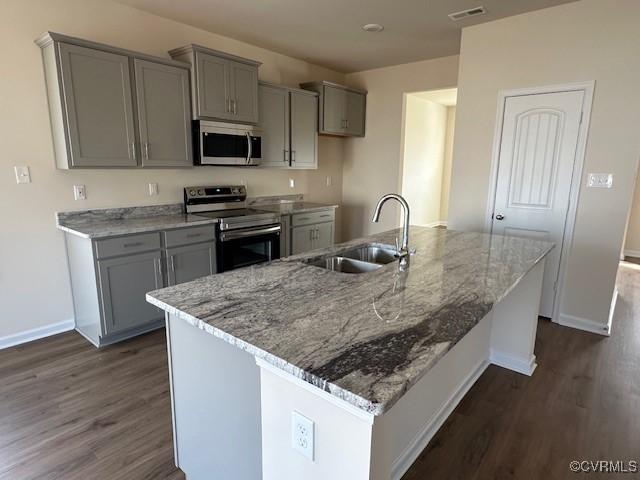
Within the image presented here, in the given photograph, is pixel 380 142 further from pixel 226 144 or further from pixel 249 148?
pixel 226 144

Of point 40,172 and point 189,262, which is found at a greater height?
point 40,172

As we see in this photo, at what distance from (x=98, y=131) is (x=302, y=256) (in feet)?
6.38

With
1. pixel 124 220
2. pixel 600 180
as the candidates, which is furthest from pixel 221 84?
pixel 600 180

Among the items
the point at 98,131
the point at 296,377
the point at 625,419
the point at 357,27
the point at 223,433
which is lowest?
the point at 625,419

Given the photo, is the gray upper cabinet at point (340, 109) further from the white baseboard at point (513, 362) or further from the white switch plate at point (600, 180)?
the white baseboard at point (513, 362)

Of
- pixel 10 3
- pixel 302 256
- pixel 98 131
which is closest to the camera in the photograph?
pixel 302 256

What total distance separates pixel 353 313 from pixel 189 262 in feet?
7.48

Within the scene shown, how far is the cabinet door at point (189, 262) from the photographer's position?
10.1 ft

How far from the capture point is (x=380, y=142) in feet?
17.1

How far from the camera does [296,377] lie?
0.95 meters

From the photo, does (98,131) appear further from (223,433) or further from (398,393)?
(398,393)

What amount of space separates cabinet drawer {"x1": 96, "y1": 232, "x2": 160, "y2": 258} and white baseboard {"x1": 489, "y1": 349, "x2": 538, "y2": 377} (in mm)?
2658

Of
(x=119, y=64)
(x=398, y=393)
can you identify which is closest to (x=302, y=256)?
(x=398, y=393)

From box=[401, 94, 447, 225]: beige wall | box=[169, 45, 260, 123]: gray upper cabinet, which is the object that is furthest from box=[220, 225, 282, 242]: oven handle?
box=[401, 94, 447, 225]: beige wall
